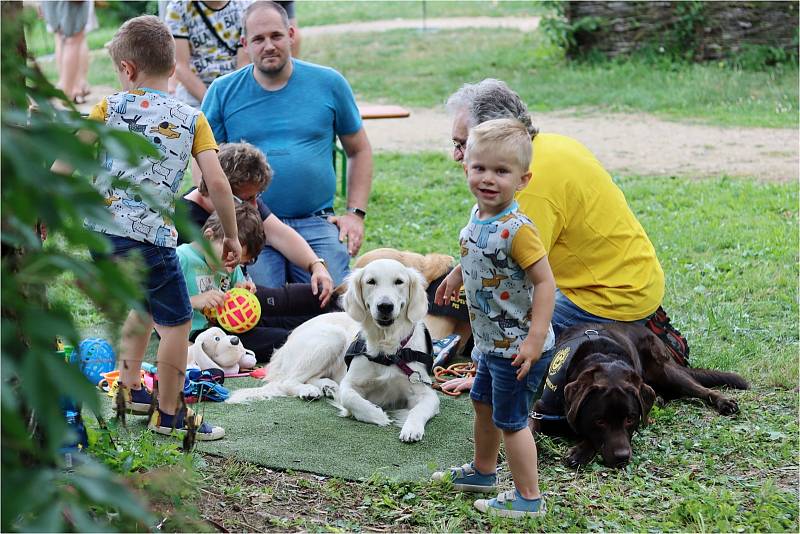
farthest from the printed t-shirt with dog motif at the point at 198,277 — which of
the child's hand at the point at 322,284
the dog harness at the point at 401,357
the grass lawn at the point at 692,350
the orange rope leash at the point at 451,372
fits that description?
the orange rope leash at the point at 451,372

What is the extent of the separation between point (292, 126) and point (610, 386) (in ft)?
9.84

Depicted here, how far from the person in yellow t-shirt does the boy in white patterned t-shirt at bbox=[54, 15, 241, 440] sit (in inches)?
47.1

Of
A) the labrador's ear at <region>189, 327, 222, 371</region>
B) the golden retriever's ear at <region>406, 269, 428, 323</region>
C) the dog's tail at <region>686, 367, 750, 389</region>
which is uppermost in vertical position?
the golden retriever's ear at <region>406, 269, 428, 323</region>

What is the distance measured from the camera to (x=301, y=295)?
5.83 m

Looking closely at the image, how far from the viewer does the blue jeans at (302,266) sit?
6059 mm

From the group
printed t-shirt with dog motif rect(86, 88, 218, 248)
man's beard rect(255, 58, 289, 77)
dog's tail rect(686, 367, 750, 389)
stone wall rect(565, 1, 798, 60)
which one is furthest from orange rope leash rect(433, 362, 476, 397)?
stone wall rect(565, 1, 798, 60)

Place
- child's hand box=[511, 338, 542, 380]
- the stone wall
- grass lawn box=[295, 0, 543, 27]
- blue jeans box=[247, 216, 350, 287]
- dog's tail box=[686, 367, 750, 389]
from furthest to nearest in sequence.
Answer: grass lawn box=[295, 0, 543, 27]
the stone wall
blue jeans box=[247, 216, 350, 287]
dog's tail box=[686, 367, 750, 389]
child's hand box=[511, 338, 542, 380]

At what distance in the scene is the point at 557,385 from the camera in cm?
452

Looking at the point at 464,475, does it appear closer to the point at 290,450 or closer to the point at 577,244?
the point at 290,450

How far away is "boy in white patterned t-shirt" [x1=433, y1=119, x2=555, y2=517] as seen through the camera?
11.1ft

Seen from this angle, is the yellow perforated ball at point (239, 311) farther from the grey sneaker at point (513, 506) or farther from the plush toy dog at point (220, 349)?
the grey sneaker at point (513, 506)

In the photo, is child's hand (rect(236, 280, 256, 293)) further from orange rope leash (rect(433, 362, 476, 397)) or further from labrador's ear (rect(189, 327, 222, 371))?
orange rope leash (rect(433, 362, 476, 397))

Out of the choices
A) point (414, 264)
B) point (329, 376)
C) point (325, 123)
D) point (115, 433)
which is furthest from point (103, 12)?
point (325, 123)

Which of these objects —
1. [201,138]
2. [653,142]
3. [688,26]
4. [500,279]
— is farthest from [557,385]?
[688,26]
